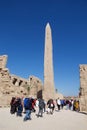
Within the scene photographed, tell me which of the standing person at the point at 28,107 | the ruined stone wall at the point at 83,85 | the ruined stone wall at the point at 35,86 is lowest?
the standing person at the point at 28,107

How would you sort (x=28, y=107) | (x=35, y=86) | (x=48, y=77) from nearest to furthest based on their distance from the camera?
(x=28, y=107) → (x=48, y=77) → (x=35, y=86)

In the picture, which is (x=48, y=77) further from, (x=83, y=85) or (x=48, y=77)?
(x=83, y=85)

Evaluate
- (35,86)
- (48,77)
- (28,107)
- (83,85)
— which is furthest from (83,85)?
(35,86)

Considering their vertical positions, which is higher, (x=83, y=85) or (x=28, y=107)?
(x=83, y=85)

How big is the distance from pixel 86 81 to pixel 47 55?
11.4 metres

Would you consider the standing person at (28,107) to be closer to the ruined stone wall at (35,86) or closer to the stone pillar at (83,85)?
the stone pillar at (83,85)

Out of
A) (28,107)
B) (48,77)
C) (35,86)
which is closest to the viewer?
(28,107)

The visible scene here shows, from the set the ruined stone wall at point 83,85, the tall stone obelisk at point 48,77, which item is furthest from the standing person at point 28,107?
the tall stone obelisk at point 48,77

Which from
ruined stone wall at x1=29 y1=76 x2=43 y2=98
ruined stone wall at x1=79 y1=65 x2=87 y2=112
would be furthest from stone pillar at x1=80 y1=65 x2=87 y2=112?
ruined stone wall at x1=29 y1=76 x2=43 y2=98

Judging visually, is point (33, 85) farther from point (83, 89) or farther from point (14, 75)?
point (83, 89)

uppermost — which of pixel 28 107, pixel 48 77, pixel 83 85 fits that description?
pixel 48 77

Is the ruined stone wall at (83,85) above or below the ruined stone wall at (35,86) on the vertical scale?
below

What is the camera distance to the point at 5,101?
21.2m

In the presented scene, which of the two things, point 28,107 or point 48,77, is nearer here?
point 28,107
